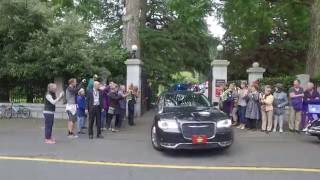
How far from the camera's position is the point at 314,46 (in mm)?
22188

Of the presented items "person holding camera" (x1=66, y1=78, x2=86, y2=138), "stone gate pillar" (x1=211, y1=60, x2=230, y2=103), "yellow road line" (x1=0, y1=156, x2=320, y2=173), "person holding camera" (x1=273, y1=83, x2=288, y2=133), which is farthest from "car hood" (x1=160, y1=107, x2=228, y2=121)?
"stone gate pillar" (x1=211, y1=60, x2=230, y2=103)

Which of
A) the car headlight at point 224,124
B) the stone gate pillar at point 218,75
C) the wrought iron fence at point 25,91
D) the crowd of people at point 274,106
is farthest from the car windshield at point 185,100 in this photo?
the wrought iron fence at point 25,91

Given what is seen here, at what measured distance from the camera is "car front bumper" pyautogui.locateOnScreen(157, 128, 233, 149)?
39.8ft

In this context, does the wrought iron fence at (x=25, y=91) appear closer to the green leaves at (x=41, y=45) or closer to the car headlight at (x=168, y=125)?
the green leaves at (x=41, y=45)

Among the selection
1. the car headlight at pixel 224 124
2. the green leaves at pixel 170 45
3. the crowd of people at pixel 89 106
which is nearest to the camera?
the car headlight at pixel 224 124

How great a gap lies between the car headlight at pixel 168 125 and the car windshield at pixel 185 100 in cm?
165

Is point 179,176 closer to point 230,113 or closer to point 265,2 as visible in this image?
point 230,113

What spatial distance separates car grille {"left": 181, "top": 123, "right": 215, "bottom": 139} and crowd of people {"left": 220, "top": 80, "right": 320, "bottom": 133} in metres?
4.63

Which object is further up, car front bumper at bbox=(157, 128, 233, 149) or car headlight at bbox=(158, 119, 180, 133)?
car headlight at bbox=(158, 119, 180, 133)

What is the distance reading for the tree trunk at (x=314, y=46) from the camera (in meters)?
21.9

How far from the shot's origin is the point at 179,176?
10.1 meters

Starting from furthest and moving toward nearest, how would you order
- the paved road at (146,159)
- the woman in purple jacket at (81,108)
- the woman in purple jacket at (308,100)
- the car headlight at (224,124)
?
the woman in purple jacket at (81,108) → the woman in purple jacket at (308,100) → the car headlight at (224,124) → the paved road at (146,159)

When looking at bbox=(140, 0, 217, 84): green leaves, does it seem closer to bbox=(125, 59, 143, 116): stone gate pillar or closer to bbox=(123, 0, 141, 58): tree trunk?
bbox=(123, 0, 141, 58): tree trunk

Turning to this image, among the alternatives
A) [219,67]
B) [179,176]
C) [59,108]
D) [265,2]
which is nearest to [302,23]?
[265,2]
